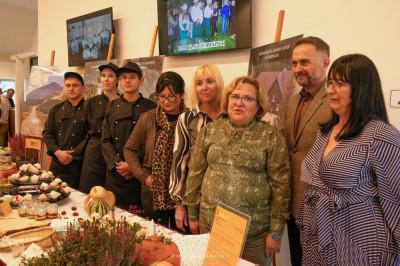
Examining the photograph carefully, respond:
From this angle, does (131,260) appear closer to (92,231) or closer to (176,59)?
(92,231)

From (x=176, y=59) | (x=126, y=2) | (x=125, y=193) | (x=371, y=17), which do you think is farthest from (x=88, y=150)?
(x=371, y=17)

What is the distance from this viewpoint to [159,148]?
238 cm

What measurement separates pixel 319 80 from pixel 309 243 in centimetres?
84

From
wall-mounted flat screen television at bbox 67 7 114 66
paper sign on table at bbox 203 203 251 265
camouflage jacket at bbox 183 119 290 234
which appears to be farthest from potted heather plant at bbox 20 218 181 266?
wall-mounted flat screen television at bbox 67 7 114 66

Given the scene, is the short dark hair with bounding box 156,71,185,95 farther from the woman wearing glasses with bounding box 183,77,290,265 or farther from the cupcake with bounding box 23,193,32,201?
the cupcake with bounding box 23,193,32,201

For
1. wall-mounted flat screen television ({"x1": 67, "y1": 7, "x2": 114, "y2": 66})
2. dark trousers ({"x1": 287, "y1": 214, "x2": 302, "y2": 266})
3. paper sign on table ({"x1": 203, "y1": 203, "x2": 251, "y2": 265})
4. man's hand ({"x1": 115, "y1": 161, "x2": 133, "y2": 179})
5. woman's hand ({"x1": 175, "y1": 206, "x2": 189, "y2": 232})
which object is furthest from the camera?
wall-mounted flat screen television ({"x1": 67, "y1": 7, "x2": 114, "y2": 66})

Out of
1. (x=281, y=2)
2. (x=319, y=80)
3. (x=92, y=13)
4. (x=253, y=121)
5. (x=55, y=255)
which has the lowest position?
(x=55, y=255)

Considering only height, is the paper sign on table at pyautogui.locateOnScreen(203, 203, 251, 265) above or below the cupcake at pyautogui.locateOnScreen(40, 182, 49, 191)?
above

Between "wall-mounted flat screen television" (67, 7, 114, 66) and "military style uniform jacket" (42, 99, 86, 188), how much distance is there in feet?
3.50

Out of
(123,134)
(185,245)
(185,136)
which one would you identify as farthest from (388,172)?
(123,134)

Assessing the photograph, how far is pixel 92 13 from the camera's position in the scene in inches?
182

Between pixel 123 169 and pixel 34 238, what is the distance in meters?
1.31

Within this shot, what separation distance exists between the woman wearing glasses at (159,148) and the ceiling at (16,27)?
818 cm

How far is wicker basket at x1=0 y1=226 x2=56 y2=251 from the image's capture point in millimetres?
1525
